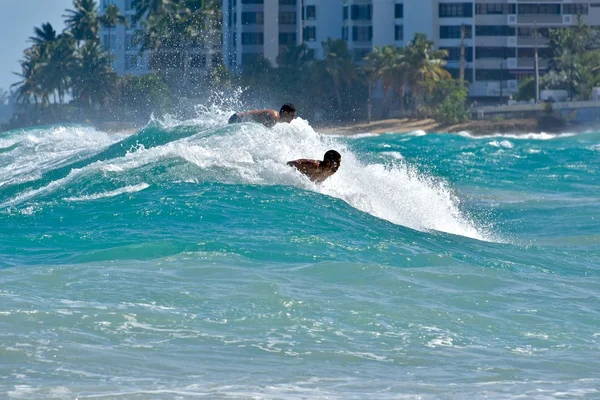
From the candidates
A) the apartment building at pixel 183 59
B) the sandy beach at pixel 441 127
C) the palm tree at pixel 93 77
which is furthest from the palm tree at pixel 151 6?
the sandy beach at pixel 441 127

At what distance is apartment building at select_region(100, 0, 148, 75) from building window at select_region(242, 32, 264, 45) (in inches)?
406

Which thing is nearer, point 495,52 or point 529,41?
point 495,52

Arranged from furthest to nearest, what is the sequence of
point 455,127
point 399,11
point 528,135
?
point 399,11 → point 455,127 → point 528,135

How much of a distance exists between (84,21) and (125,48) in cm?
789

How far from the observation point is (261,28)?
91.3 m

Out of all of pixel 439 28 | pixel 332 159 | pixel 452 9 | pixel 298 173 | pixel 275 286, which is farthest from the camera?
pixel 452 9

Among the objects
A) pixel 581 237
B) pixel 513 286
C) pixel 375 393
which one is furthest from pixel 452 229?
pixel 375 393

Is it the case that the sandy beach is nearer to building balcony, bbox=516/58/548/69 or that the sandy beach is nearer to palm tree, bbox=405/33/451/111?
palm tree, bbox=405/33/451/111

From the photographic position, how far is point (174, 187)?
52.9 ft

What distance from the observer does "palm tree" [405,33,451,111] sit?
81.9m

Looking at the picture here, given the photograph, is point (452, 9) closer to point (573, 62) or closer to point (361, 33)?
point (361, 33)

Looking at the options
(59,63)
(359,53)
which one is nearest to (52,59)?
(59,63)

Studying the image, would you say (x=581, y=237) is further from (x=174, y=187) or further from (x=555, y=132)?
(x=555, y=132)

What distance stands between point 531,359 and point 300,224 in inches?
222
